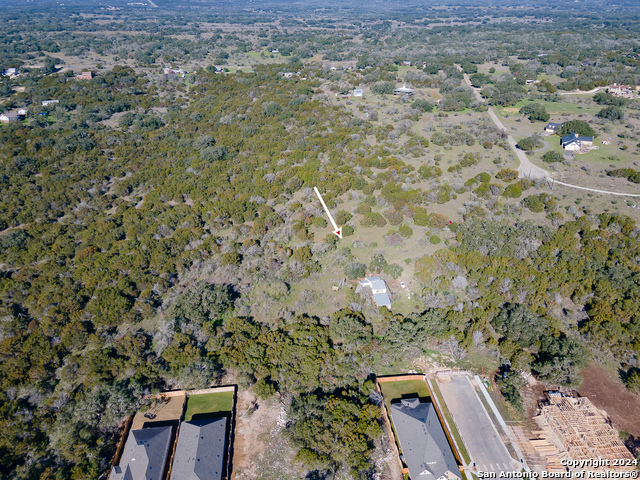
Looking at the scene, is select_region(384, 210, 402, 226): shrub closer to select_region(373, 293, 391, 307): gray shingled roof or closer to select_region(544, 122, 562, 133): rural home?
select_region(373, 293, 391, 307): gray shingled roof

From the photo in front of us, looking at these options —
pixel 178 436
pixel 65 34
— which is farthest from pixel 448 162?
pixel 65 34

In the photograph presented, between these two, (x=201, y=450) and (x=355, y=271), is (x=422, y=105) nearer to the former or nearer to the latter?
(x=355, y=271)

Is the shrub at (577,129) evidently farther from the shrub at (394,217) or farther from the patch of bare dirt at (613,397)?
the patch of bare dirt at (613,397)

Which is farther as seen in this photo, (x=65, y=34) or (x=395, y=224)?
(x=65, y=34)

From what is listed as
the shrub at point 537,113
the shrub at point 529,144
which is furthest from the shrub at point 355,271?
the shrub at point 537,113

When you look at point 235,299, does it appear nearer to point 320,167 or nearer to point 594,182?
point 320,167
